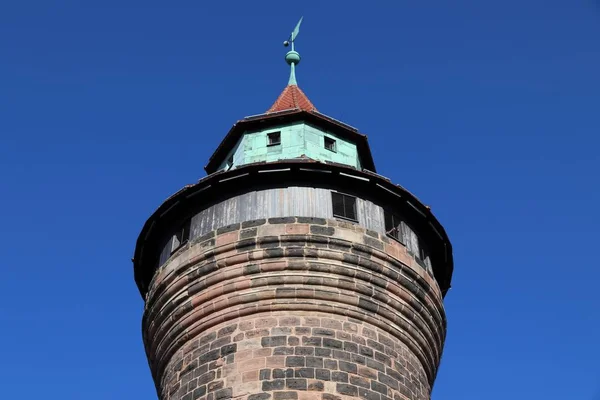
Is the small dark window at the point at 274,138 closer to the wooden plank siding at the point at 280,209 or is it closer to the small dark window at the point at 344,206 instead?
the wooden plank siding at the point at 280,209

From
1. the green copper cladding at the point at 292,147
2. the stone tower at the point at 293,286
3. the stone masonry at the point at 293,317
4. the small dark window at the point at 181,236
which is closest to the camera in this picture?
the stone masonry at the point at 293,317

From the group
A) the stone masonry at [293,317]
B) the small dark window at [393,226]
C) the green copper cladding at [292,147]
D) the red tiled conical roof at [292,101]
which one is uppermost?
the red tiled conical roof at [292,101]

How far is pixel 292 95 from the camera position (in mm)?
18156

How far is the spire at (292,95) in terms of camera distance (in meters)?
17.6

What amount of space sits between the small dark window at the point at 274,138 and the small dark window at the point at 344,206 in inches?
Result: 90.6

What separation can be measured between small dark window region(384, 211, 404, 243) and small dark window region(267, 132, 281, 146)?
101 inches

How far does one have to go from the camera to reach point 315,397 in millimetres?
11930

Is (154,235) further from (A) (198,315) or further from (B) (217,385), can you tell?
(B) (217,385)

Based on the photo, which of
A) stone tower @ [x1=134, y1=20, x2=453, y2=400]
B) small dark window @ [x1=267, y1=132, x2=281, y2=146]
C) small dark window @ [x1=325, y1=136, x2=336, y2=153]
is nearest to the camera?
stone tower @ [x1=134, y1=20, x2=453, y2=400]

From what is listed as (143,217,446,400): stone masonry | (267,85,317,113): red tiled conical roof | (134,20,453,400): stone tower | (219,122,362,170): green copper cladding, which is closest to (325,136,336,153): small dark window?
(219,122,362,170): green copper cladding

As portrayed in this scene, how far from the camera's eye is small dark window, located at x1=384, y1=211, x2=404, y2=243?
566 inches

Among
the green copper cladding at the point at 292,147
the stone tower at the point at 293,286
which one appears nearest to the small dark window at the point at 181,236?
the stone tower at the point at 293,286

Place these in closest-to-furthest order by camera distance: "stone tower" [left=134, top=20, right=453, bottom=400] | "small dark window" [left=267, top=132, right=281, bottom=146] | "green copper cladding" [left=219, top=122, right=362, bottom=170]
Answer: "stone tower" [left=134, top=20, right=453, bottom=400] → "green copper cladding" [left=219, top=122, right=362, bottom=170] → "small dark window" [left=267, top=132, right=281, bottom=146]

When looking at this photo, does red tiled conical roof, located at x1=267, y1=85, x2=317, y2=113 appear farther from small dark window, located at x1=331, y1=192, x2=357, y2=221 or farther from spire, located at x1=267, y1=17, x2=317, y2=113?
small dark window, located at x1=331, y1=192, x2=357, y2=221
